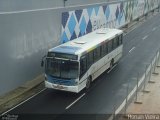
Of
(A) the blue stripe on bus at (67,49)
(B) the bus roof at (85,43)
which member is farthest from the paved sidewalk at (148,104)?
(A) the blue stripe on bus at (67,49)

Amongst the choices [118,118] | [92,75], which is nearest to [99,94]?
[92,75]

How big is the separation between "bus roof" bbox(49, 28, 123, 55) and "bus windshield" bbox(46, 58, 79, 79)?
606 mm

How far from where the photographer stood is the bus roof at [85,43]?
2149 centimetres

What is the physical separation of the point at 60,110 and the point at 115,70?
9.52 meters

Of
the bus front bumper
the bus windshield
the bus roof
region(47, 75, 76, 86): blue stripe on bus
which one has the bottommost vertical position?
the bus front bumper

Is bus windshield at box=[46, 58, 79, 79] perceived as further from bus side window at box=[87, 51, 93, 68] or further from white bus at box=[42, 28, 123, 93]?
bus side window at box=[87, 51, 93, 68]

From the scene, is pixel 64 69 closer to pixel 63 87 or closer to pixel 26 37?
pixel 63 87

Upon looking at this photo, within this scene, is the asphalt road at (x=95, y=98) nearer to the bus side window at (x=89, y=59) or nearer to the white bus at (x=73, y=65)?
the white bus at (x=73, y=65)

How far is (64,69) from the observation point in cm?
2111

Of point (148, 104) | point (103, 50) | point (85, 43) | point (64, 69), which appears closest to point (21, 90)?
point (64, 69)

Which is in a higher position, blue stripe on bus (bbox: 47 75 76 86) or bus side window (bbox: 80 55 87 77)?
bus side window (bbox: 80 55 87 77)

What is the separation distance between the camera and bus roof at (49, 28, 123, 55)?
21492mm

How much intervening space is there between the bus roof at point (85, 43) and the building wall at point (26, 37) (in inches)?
92.5

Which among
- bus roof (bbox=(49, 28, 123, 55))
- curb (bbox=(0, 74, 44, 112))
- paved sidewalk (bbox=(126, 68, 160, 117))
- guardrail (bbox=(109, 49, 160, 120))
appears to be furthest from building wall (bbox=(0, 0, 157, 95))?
paved sidewalk (bbox=(126, 68, 160, 117))
